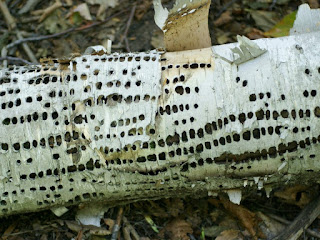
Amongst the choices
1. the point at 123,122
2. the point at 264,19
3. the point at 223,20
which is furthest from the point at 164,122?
the point at 264,19

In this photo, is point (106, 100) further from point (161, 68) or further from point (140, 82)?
point (161, 68)

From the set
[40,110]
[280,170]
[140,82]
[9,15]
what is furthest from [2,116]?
[9,15]

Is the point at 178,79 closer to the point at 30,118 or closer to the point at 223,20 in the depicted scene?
the point at 30,118

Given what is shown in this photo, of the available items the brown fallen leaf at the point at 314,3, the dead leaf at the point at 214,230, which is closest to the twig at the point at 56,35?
the brown fallen leaf at the point at 314,3

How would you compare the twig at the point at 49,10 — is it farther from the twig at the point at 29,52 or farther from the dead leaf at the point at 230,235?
the dead leaf at the point at 230,235

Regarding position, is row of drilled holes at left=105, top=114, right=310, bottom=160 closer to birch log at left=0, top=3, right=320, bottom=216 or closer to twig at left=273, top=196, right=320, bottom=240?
birch log at left=0, top=3, right=320, bottom=216

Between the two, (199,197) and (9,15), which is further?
(9,15)
